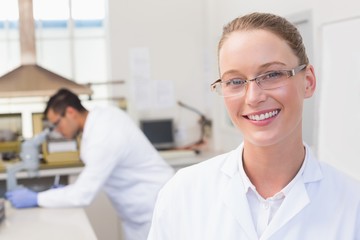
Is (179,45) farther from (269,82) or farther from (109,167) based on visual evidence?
(269,82)

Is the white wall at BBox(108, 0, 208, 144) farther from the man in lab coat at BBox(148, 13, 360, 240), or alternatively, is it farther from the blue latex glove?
the man in lab coat at BBox(148, 13, 360, 240)

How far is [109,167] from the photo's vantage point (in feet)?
7.86

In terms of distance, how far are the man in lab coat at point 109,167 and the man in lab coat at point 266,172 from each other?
1.24 metres

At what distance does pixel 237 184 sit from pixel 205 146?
292 centimetres

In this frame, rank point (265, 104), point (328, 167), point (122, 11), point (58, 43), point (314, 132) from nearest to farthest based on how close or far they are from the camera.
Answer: point (265, 104) → point (328, 167) → point (314, 132) → point (122, 11) → point (58, 43)

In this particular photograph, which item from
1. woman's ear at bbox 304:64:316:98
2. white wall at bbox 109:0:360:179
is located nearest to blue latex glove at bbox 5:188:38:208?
white wall at bbox 109:0:360:179

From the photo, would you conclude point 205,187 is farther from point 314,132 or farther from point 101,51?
point 101,51

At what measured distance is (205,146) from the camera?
4.07 m

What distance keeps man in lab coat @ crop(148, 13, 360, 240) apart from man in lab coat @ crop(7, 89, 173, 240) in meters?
1.24

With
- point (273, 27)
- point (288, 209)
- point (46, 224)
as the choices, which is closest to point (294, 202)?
point (288, 209)

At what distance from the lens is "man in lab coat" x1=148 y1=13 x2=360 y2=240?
1017 mm

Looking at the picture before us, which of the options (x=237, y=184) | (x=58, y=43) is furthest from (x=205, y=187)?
(x=58, y=43)

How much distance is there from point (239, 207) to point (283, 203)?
93mm

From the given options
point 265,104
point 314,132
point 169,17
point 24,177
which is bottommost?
point 24,177
